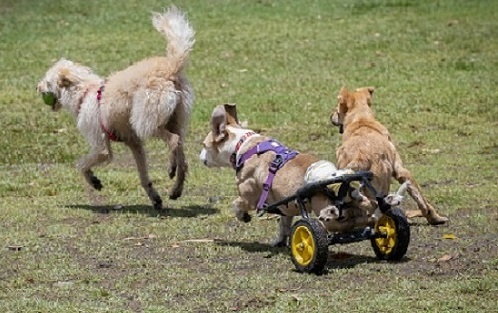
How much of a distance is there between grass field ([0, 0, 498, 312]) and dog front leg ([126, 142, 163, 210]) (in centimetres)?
15

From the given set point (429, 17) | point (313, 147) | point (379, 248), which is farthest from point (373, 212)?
point (429, 17)

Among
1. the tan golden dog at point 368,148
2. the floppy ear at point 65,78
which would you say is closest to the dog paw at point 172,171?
the tan golden dog at point 368,148

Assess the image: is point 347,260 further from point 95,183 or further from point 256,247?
point 95,183

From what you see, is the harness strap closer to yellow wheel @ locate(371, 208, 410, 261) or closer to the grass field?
the grass field

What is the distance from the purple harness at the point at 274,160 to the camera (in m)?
8.08

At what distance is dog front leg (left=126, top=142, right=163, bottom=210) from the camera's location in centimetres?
1029

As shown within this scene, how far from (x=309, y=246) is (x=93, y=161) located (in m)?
3.72

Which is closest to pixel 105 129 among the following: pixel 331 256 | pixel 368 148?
pixel 368 148

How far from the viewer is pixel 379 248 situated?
780 cm

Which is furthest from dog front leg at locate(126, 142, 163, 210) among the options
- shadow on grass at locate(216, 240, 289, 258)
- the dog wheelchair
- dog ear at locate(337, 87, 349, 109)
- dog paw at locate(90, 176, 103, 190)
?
the dog wheelchair

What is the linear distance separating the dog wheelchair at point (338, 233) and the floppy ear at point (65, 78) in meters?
3.86

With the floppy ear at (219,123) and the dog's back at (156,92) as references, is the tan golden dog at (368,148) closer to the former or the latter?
the floppy ear at (219,123)

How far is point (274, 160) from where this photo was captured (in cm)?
812

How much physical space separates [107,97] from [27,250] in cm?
232
